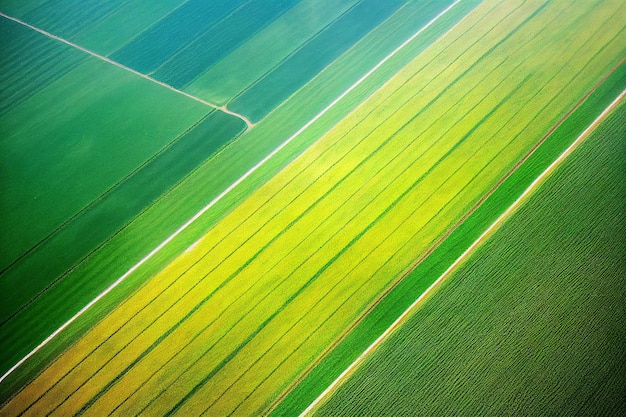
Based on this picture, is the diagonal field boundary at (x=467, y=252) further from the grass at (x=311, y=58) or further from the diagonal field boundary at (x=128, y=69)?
the diagonal field boundary at (x=128, y=69)

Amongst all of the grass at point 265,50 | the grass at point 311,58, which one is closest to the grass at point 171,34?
the grass at point 265,50

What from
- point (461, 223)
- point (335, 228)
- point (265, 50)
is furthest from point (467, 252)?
point (265, 50)

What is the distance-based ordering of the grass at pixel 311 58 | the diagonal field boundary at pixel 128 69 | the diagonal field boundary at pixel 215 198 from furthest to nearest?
the grass at pixel 311 58 → the diagonal field boundary at pixel 128 69 → the diagonal field boundary at pixel 215 198

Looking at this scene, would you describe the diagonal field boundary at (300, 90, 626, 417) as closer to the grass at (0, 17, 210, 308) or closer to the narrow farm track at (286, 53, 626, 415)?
the narrow farm track at (286, 53, 626, 415)

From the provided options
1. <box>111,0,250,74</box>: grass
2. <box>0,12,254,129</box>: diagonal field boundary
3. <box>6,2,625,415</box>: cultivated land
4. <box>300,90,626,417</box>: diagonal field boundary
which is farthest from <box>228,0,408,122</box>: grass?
<box>300,90,626,417</box>: diagonal field boundary

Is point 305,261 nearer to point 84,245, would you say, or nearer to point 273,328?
point 273,328
